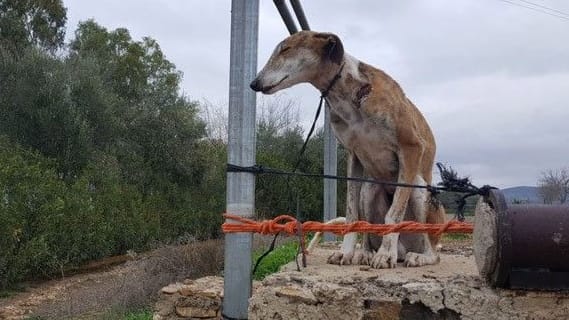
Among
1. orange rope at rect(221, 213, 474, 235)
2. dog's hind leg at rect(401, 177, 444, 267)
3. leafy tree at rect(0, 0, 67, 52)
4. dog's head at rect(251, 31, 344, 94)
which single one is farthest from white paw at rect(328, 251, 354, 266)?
leafy tree at rect(0, 0, 67, 52)

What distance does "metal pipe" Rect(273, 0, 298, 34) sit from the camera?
4.05m

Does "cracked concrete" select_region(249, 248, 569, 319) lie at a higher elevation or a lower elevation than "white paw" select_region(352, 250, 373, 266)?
lower

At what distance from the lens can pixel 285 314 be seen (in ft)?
9.03

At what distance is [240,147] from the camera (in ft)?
9.74

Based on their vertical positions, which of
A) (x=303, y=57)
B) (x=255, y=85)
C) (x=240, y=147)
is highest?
(x=303, y=57)

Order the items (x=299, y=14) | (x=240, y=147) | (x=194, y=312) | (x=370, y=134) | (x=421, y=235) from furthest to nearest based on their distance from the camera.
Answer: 1. (x=299, y=14)
2. (x=194, y=312)
3. (x=421, y=235)
4. (x=370, y=134)
5. (x=240, y=147)

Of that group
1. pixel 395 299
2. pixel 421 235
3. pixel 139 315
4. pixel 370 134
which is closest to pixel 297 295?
pixel 395 299

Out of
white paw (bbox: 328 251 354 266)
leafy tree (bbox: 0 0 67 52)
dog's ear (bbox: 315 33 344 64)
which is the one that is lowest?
white paw (bbox: 328 251 354 266)

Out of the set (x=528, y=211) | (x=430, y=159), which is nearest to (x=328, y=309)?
(x=528, y=211)

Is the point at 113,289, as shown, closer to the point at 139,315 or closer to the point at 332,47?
the point at 139,315

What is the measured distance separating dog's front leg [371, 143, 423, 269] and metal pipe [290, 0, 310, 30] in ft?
5.11

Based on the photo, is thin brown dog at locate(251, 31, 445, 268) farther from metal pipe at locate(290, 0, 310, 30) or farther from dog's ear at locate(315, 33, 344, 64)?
metal pipe at locate(290, 0, 310, 30)

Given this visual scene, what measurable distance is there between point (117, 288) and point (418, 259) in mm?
7705

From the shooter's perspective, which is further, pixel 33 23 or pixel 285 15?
pixel 33 23
